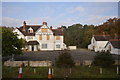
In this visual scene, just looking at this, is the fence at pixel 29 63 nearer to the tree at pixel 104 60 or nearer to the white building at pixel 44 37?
the tree at pixel 104 60

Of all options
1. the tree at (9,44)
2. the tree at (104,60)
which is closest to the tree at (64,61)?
the tree at (104,60)

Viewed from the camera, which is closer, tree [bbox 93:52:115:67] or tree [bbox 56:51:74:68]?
tree [bbox 56:51:74:68]

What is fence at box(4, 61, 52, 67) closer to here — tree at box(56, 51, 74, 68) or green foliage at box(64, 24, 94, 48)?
tree at box(56, 51, 74, 68)

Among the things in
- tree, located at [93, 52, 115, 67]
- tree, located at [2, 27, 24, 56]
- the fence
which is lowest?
the fence

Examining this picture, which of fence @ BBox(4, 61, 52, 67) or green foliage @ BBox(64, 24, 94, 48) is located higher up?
green foliage @ BBox(64, 24, 94, 48)

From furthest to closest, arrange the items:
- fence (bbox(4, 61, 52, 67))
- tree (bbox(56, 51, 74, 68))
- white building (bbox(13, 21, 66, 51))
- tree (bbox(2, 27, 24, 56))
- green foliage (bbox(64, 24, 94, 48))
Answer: green foliage (bbox(64, 24, 94, 48)) < white building (bbox(13, 21, 66, 51)) < tree (bbox(2, 27, 24, 56)) < fence (bbox(4, 61, 52, 67)) < tree (bbox(56, 51, 74, 68))

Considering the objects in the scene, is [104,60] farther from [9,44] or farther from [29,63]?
[9,44]

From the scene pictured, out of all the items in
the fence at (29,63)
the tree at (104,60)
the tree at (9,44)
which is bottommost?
the fence at (29,63)

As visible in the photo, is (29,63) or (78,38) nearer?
(29,63)

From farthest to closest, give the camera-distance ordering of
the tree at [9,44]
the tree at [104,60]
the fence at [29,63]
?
1. the tree at [9,44]
2. the fence at [29,63]
3. the tree at [104,60]

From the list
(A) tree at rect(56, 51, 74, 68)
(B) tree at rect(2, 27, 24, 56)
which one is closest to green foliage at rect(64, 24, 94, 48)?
(B) tree at rect(2, 27, 24, 56)

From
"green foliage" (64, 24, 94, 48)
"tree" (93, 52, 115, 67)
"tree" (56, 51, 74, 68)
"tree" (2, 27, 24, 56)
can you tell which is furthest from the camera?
"green foliage" (64, 24, 94, 48)

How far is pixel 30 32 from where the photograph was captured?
37500 millimetres

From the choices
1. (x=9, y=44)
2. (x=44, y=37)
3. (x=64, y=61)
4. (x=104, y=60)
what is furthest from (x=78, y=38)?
(x=64, y=61)
